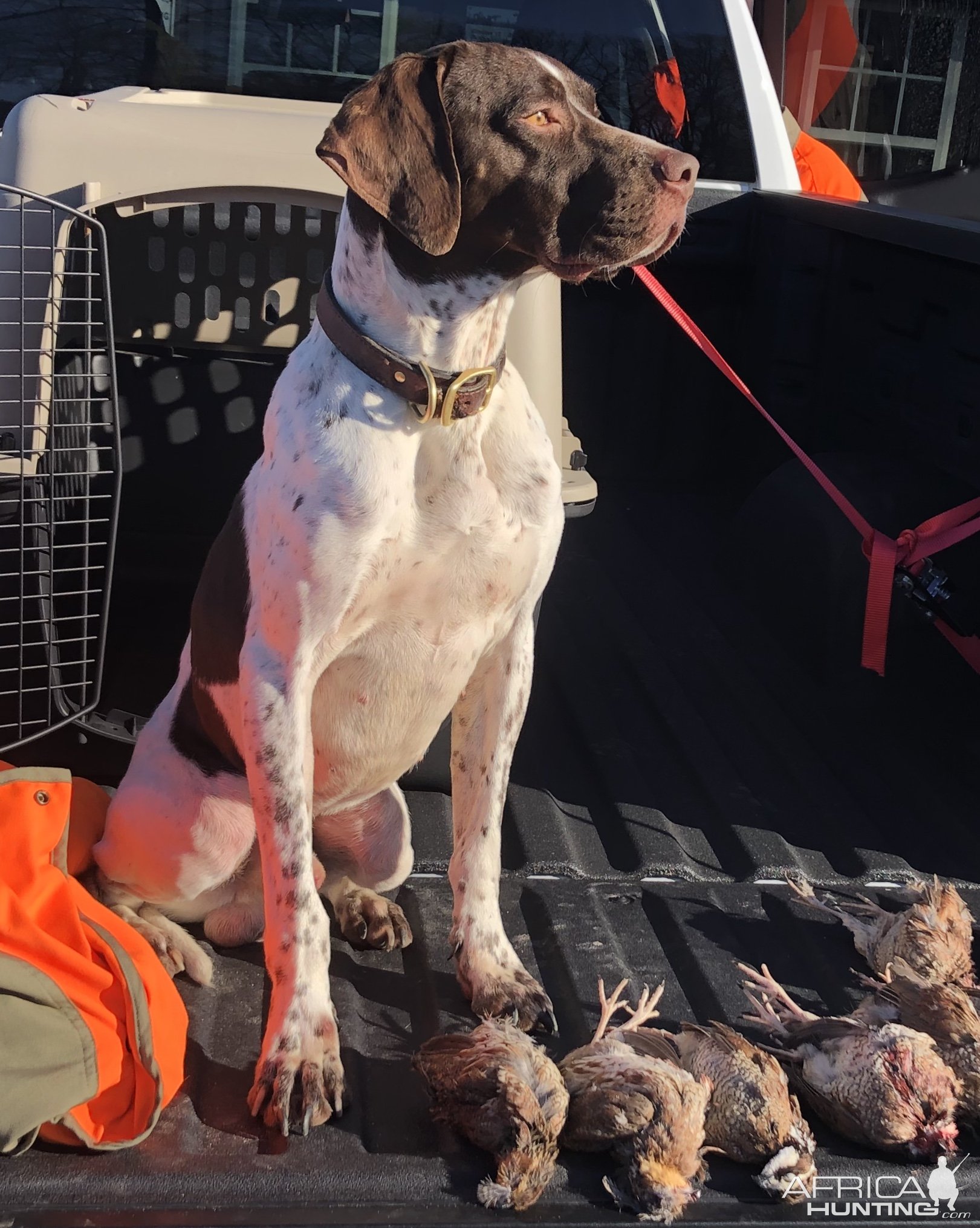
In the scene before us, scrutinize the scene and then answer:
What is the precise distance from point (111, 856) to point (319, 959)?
54 centimetres

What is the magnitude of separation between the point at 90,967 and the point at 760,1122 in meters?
1.07

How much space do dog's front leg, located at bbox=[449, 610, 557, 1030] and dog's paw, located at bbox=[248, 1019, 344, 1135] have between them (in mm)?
353

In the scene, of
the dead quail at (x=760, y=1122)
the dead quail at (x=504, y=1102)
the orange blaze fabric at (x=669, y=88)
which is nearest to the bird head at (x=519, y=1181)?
the dead quail at (x=504, y=1102)

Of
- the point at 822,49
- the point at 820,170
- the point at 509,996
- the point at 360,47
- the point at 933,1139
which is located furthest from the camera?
the point at 822,49

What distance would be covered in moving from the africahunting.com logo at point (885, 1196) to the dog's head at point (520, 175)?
1508mm

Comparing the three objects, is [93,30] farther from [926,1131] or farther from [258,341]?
[926,1131]

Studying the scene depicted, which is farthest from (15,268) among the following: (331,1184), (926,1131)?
(926,1131)

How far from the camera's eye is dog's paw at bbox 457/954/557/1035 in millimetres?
2275

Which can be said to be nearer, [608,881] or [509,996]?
[509,996]

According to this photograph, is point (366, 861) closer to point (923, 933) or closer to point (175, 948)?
point (175, 948)

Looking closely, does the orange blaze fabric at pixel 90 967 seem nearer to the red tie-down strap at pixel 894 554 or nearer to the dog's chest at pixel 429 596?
the dog's chest at pixel 429 596

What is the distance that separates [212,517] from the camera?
363 centimetres

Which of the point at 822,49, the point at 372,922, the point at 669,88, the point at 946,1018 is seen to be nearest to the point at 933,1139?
the point at 946,1018

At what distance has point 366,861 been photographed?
8.58ft
